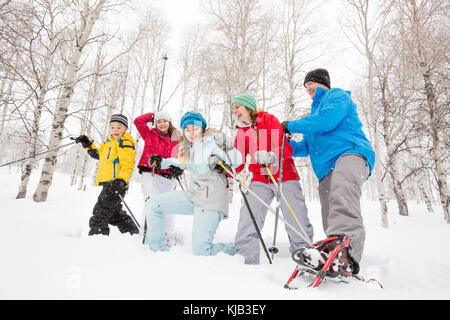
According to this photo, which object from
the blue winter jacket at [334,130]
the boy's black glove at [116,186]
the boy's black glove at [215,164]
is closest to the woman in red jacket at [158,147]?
the boy's black glove at [116,186]

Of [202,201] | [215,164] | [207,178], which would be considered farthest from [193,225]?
[215,164]

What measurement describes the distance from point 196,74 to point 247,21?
20.1 ft

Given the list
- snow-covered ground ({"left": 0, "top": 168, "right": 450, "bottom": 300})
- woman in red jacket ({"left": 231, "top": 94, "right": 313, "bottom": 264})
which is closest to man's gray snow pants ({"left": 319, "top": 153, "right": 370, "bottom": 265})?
snow-covered ground ({"left": 0, "top": 168, "right": 450, "bottom": 300})

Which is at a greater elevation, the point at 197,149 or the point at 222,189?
the point at 197,149

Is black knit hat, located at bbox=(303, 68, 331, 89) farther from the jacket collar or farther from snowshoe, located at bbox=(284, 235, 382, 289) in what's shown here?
snowshoe, located at bbox=(284, 235, 382, 289)

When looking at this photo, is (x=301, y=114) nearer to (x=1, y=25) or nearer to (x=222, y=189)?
(x=222, y=189)

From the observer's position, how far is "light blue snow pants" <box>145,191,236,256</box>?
243 cm

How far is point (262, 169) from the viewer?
9.02 feet

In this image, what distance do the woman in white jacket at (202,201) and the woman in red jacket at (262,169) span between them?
0.25 m

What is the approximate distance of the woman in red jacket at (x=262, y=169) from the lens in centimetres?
263

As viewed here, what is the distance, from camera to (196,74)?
1396cm

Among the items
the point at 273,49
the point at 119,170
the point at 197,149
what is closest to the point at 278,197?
the point at 197,149
